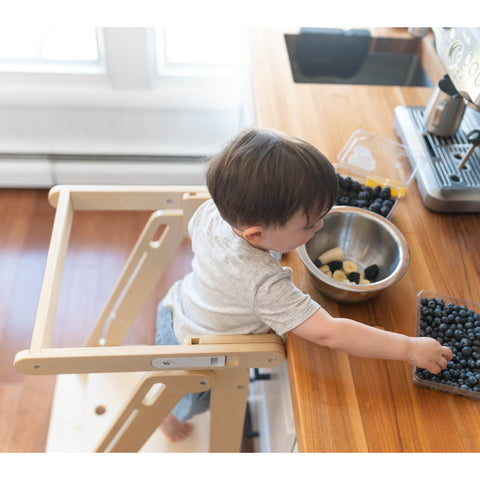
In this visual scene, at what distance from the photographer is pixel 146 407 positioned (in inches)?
39.0

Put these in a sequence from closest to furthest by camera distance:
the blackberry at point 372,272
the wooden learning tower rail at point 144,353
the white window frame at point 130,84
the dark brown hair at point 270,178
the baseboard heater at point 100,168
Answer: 1. the dark brown hair at point 270,178
2. the wooden learning tower rail at point 144,353
3. the blackberry at point 372,272
4. the white window frame at point 130,84
5. the baseboard heater at point 100,168

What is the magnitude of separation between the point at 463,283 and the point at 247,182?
0.47 m

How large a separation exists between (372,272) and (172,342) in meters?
0.45

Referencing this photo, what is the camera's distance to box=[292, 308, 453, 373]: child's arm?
2.56 ft

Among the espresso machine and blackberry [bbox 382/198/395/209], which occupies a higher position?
the espresso machine

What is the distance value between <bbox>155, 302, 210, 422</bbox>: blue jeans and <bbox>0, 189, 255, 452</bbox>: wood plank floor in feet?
1.59

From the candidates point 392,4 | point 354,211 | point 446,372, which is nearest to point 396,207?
point 354,211

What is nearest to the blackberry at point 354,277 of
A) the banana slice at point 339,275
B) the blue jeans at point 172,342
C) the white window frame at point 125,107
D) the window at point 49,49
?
the banana slice at point 339,275

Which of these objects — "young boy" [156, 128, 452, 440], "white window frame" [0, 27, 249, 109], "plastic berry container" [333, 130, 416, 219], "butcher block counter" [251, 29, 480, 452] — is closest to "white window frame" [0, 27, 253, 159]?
"white window frame" [0, 27, 249, 109]

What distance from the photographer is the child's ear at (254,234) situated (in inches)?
30.0

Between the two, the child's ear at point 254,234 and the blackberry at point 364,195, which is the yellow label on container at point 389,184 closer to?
the blackberry at point 364,195

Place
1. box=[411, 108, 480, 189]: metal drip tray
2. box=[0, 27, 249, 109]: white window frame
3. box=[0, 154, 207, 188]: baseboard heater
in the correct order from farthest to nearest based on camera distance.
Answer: box=[0, 154, 207, 188]: baseboard heater, box=[0, 27, 249, 109]: white window frame, box=[411, 108, 480, 189]: metal drip tray

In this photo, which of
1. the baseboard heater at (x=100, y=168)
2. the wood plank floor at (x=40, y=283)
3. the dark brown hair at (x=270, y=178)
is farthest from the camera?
the baseboard heater at (x=100, y=168)

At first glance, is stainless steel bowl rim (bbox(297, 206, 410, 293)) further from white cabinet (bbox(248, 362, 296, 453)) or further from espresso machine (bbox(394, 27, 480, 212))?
white cabinet (bbox(248, 362, 296, 453))
